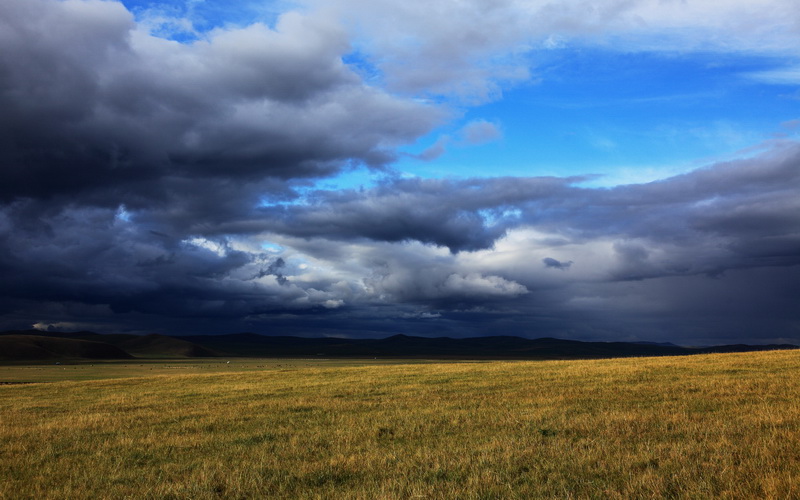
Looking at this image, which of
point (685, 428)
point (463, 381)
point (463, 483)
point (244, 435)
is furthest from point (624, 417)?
point (463, 381)

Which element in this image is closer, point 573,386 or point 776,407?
point 776,407

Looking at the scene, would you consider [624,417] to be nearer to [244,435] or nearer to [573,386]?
[573,386]

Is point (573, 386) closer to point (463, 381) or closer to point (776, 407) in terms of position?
point (463, 381)

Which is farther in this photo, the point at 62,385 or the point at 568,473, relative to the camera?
the point at 62,385

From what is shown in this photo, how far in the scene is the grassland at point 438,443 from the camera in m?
9.80

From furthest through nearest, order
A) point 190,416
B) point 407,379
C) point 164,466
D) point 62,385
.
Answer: point 62,385 → point 407,379 → point 190,416 → point 164,466

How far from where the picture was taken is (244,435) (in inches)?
629

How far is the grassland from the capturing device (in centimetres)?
980

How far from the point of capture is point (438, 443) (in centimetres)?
1349

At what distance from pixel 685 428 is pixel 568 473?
17.1 feet

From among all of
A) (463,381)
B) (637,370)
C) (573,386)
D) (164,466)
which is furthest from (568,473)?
(637,370)

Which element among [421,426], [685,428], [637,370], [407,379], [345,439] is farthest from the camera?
[407,379]

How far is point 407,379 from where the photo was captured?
31.7 metres

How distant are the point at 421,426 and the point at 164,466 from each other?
267 inches
